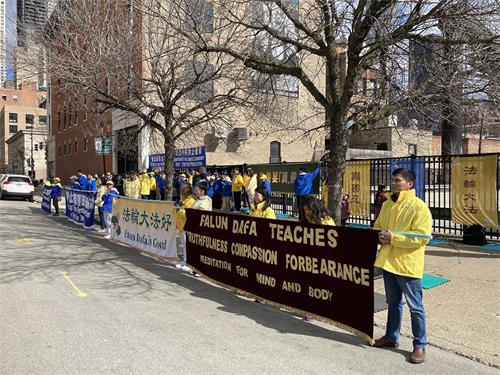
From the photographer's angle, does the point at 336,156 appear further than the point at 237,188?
No

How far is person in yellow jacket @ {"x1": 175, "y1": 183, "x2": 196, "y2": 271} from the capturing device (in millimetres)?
8352

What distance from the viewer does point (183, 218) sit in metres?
8.30

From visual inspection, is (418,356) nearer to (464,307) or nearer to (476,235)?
(464,307)

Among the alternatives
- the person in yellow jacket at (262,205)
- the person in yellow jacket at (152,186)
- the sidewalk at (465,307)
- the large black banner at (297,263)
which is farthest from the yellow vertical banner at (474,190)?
the person in yellow jacket at (152,186)

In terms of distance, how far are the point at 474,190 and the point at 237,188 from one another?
8.33 metres

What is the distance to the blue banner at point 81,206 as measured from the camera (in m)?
14.7

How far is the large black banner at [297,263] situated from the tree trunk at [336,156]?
7.70 feet

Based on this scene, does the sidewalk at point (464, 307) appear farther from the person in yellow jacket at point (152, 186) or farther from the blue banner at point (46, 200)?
the blue banner at point (46, 200)

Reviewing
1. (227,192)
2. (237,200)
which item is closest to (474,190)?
(237,200)

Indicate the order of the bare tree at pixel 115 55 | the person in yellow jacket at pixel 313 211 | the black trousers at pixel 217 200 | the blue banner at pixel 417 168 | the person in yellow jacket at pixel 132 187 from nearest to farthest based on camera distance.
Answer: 1. the person in yellow jacket at pixel 313 211
2. the blue banner at pixel 417 168
3. the bare tree at pixel 115 55
4. the person in yellow jacket at pixel 132 187
5. the black trousers at pixel 217 200

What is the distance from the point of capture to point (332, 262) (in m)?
→ 5.29

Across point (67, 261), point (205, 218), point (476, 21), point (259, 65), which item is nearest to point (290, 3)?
point (259, 65)

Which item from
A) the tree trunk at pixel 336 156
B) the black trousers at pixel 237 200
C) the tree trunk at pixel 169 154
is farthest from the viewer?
the black trousers at pixel 237 200

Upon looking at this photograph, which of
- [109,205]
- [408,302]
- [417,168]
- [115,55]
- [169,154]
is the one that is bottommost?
[408,302]
